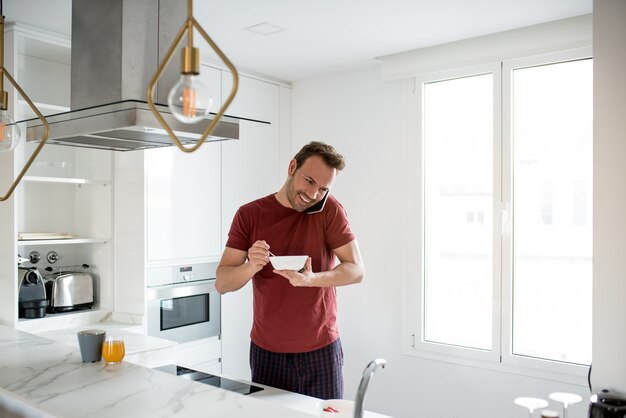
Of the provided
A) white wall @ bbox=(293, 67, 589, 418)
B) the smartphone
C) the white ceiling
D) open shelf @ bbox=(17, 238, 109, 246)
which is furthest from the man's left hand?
white wall @ bbox=(293, 67, 589, 418)

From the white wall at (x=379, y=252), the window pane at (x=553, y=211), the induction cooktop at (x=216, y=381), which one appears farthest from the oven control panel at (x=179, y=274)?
the window pane at (x=553, y=211)

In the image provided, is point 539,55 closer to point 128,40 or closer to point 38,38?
point 128,40

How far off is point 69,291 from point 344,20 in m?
2.11

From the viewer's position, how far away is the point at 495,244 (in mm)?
3436

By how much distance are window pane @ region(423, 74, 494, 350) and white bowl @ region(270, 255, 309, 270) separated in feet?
5.76

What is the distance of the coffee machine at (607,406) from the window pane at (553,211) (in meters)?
1.24

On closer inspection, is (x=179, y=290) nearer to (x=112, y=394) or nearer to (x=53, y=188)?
(x=53, y=188)

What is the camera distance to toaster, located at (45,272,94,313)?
128 inches

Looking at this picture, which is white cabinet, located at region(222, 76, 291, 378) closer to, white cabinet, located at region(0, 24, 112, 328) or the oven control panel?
the oven control panel

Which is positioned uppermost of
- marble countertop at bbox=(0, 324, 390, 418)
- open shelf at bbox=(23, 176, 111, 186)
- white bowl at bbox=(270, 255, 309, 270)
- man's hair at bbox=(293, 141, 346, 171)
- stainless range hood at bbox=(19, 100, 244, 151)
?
stainless range hood at bbox=(19, 100, 244, 151)

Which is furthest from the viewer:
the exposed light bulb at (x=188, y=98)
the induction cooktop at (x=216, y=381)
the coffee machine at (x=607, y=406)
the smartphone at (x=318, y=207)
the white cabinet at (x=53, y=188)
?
the white cabinet at (x=53, y=188)

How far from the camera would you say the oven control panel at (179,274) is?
3451 mm

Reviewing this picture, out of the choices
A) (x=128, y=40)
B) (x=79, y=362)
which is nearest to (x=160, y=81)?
(x=128, y=40)

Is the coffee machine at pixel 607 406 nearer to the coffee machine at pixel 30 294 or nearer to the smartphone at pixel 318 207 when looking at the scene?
the smartphone at pixel 318 207
